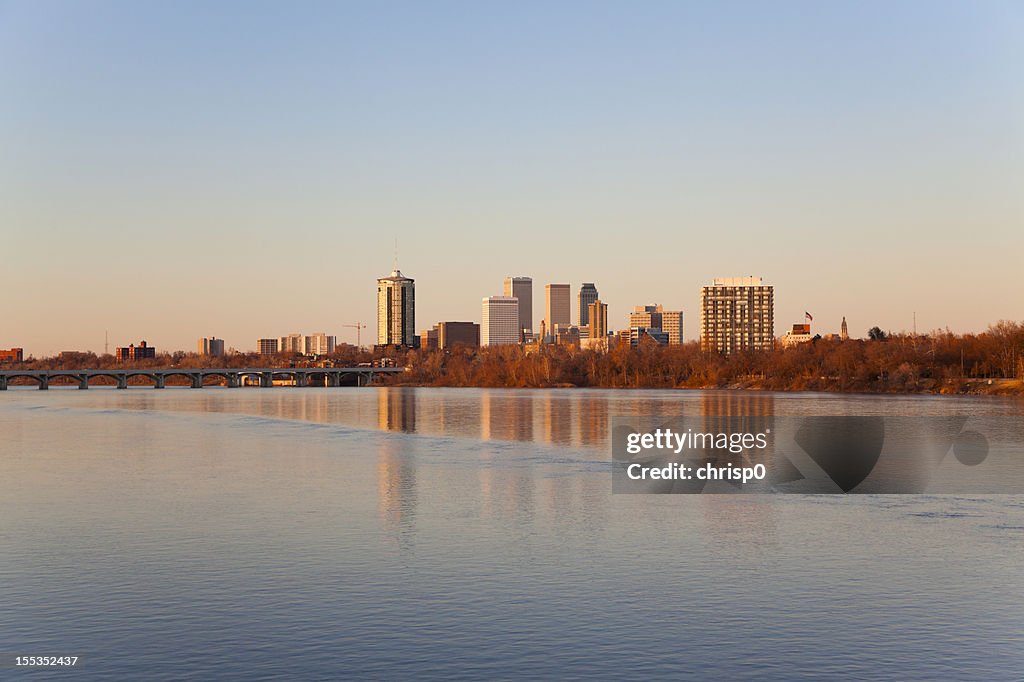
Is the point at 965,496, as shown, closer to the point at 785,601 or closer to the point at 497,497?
the point at 497,497

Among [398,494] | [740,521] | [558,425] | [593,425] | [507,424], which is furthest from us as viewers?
[507,424]

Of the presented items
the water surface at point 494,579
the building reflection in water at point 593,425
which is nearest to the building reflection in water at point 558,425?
the building reflection in water at point 593,425

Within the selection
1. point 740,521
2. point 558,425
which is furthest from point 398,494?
point 558,425

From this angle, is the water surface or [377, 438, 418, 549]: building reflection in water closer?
the water surface

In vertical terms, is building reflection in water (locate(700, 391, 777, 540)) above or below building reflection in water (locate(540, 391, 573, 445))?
below

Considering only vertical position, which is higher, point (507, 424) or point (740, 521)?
point (507, 424)

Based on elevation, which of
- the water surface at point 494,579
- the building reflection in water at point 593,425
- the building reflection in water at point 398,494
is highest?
the building reflection in water at point 593,425

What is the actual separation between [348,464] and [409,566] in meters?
24.0

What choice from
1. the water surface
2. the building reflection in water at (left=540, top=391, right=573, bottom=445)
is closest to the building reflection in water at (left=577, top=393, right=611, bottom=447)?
the building reflection in water at (left=540, top=391, right=573, bottom=445)

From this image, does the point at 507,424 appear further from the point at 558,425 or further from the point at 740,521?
the point at 740,521

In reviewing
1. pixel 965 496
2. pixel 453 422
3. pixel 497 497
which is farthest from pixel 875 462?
pixel 453 422

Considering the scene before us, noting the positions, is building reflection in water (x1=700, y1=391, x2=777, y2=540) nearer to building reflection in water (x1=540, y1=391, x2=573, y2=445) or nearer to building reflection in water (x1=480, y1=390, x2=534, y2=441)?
building reflection in water (x1=540, y1=391, x2=573, y2=445)

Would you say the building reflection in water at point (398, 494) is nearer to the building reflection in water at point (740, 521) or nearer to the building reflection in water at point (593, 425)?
the building reflection in water at point (740, 521)

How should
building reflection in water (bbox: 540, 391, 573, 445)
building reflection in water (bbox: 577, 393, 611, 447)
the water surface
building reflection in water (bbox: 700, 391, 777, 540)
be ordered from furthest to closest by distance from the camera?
1. building reflection in water (bbox: 540, 391, 573, 445)
2. building reflection in water (bbox: 577, 393, 611, 447)
3. building reflection in water (bbox: 700, 391, 777, 540)
4. the water surface
